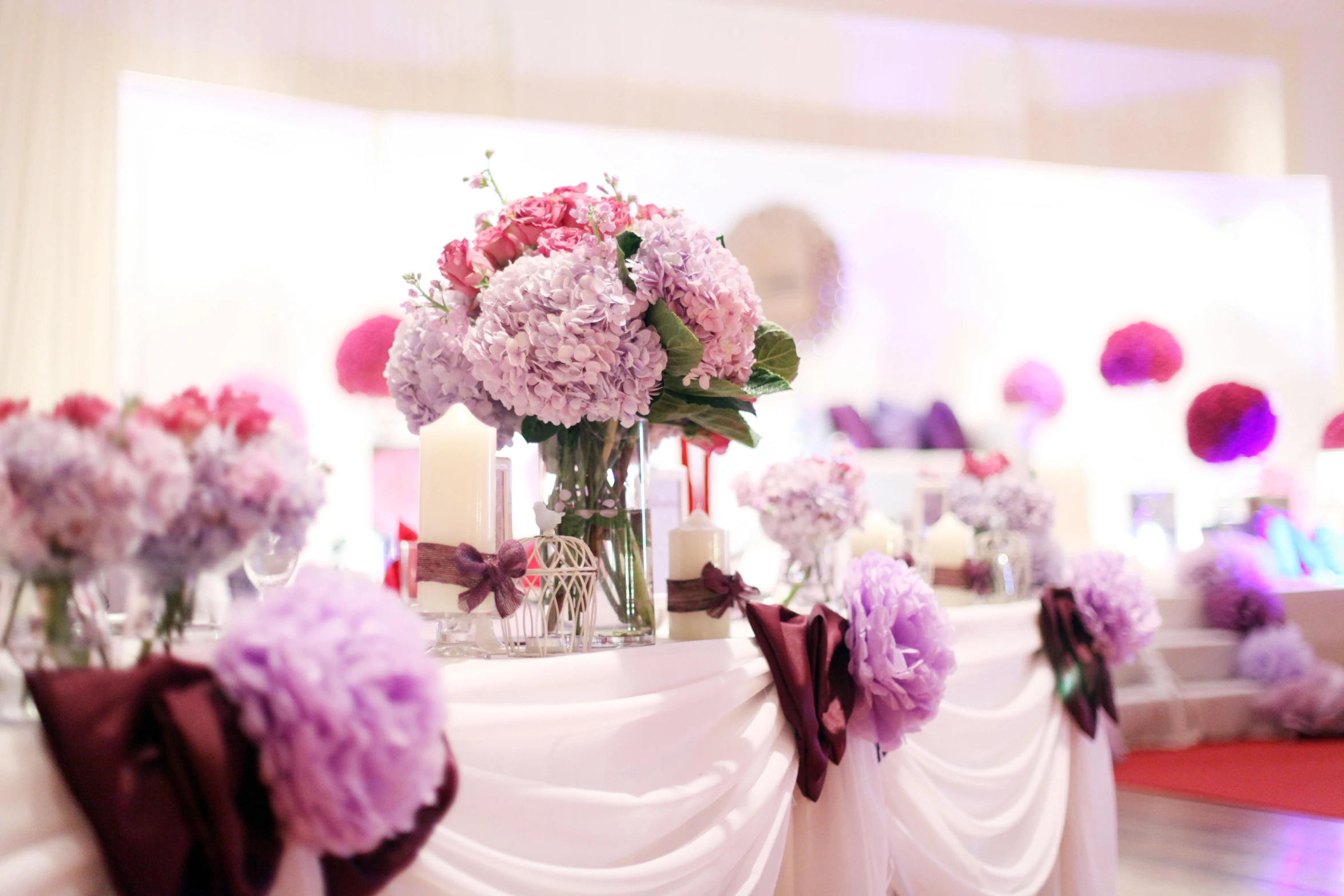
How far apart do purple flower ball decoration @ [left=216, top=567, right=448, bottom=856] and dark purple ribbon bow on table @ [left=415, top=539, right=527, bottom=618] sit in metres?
0.36

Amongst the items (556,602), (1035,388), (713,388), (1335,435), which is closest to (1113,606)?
(713,388)

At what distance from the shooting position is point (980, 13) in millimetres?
5316

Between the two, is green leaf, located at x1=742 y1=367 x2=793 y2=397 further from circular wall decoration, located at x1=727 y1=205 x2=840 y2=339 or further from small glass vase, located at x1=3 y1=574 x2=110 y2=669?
circular wall decoration, located at x1=727 y1=205 x2=840 y2=339

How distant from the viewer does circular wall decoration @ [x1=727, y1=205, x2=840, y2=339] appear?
4.79 metres

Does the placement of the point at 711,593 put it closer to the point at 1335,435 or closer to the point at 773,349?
the point at 773,349

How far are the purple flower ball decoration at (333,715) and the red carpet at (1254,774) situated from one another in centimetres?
319

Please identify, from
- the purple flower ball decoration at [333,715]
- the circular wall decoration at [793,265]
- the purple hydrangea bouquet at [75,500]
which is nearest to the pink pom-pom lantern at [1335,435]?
the circular wall decoration at [793,265]

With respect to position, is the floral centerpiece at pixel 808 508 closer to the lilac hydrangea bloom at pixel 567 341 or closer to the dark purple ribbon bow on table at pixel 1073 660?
the dark purple ribbon bow on table at pixel 1073 660

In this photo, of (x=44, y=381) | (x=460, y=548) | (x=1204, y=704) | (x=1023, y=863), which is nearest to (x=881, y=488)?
(x=1204, y=704)

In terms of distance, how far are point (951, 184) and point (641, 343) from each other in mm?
4406

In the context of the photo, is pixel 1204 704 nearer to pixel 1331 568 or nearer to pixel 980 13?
pixel 1331 568

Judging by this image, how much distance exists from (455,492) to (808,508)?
2.72 ft

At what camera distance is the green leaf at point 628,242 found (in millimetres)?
1117

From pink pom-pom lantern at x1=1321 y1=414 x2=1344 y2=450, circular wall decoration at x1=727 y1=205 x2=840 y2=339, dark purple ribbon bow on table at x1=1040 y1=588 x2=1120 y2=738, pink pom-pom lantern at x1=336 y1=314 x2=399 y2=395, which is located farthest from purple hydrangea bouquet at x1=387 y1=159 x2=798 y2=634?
pink pom-pom lantern at x1=1321 y1=414 x2=1344 y2=450
